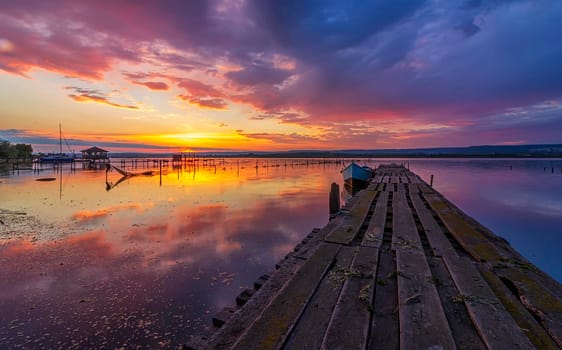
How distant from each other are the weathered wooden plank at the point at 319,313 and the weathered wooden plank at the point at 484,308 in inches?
59.0

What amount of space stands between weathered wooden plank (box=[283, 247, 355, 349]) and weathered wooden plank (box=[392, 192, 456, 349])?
769 mm

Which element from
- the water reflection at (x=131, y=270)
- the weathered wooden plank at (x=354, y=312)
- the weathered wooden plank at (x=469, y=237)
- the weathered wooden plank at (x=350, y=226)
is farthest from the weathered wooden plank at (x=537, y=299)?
the water reflection at (x=131, y=270)

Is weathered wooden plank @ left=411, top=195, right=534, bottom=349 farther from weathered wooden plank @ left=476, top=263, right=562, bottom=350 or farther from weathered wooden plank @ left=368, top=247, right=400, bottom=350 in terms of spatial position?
weathered wooden plank @ left=368, top=247, right=400, bottom=350

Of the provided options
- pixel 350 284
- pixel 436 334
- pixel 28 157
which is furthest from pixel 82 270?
pixel 28 157

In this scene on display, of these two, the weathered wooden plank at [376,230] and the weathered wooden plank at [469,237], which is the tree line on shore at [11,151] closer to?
the weathered wooden plank at [376,230]

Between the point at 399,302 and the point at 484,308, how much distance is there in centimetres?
93

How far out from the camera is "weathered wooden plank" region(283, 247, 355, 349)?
251 centimetres

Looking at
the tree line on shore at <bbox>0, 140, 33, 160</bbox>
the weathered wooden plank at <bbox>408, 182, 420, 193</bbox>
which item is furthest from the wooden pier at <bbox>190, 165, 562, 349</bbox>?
the tree line on shore at <bbox>0, 140, 33, 160</bbox>

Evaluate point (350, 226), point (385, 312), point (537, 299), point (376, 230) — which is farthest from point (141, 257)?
point (537, 299)

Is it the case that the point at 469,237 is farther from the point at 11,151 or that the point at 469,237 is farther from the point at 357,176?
the point at 11,151

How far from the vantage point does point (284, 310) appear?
3.01 meters

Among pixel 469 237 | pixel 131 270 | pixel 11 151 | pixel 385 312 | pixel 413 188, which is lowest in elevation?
pixel 131 270

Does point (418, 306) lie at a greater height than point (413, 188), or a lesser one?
lesser

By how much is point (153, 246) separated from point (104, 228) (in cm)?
382
